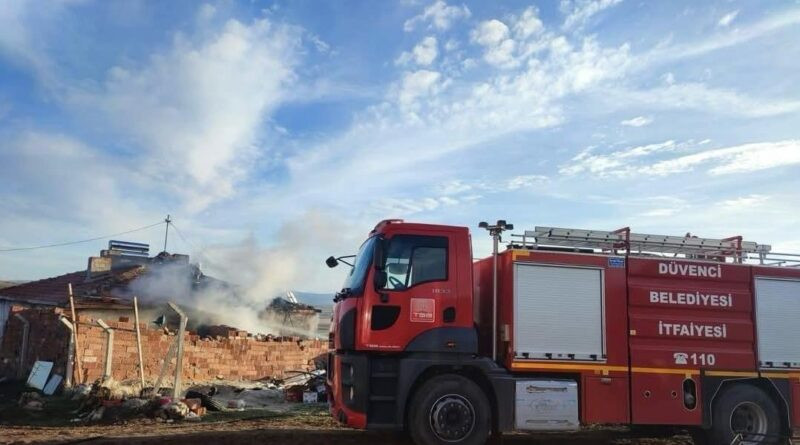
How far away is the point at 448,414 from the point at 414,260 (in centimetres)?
205

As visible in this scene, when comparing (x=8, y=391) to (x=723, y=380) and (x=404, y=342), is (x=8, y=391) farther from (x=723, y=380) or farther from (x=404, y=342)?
(x=723, y=380)

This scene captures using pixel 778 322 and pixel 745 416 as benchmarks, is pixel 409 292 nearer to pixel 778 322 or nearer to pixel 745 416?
pixel 745 416

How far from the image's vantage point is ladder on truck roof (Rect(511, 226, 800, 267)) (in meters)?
9.29

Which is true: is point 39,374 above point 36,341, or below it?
below

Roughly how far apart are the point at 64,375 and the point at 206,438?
22.2 feet

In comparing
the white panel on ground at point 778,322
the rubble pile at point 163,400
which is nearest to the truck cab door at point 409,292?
the white panel on ground at point 778,322

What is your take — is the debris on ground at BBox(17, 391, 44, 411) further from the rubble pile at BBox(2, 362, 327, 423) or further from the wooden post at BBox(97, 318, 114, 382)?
the wooden post at BBox(97, 318, 114, 382)

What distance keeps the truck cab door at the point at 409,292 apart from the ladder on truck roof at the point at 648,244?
1.25 meters

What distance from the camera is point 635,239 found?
9.53 meters

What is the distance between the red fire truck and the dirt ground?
1.00 metres

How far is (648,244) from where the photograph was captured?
31.3ft

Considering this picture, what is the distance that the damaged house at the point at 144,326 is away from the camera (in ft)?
48.0

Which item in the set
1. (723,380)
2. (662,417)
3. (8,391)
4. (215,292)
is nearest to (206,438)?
(662,417)

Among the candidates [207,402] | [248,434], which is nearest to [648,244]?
[248,434]
